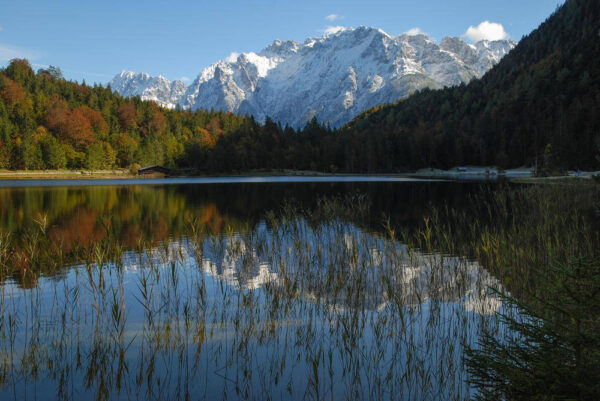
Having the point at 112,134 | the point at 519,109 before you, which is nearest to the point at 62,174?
the point at 112,134

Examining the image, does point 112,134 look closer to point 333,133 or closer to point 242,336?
point 333,133

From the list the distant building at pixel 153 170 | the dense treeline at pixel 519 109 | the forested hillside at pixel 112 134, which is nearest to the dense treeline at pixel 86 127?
the forested hillside at pixel 112 134

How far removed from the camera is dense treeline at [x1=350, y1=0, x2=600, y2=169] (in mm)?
113625

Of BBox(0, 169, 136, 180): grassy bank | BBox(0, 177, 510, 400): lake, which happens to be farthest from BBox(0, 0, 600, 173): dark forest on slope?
BBox(0, 177, 510, 400): lake

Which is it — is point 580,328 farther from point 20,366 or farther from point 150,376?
point 20,366

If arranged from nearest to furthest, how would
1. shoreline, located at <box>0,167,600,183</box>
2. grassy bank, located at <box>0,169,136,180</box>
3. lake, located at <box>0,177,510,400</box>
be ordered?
lake, located at <box>0,177,510,400</box> → shoreline, located at <box>0,167,600,183</box> → grassy bank, located at <box>0,169,136,180</box>

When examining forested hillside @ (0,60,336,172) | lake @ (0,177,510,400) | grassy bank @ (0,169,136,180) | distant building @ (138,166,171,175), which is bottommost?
lake @ (0,177,510,400)

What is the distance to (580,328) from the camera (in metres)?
4.23

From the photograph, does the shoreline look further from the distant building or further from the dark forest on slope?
the dark forest on slope

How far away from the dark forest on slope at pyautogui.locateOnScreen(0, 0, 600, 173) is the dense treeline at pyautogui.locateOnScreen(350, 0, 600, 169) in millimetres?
408

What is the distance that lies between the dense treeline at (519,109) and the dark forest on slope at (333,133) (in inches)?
16.1

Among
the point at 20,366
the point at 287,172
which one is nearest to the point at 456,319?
the point at 20,366

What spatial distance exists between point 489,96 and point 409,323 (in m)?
174

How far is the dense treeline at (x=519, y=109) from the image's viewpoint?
113625 millimetres
